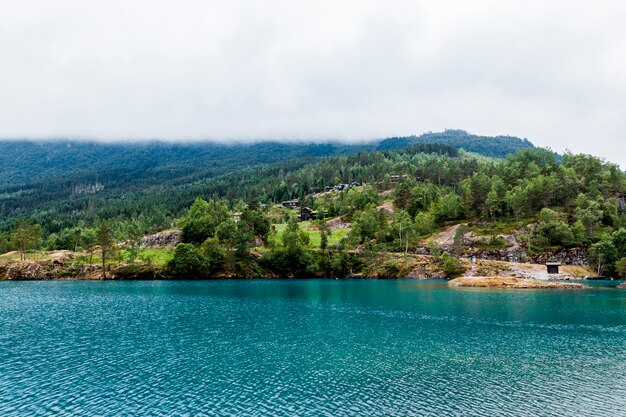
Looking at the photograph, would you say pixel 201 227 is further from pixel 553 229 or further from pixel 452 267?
pixel 553 229

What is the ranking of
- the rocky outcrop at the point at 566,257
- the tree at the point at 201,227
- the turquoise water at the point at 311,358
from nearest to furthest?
the turquoise water at the point at 311,358 → the rocky outcrop at the point at 566,257 → the tree at the point at 201,227

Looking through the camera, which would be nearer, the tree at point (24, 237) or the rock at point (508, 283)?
the rock at point (508, 283)

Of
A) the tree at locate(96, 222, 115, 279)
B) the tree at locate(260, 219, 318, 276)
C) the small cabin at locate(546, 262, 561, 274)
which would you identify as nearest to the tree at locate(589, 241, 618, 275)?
the small cabin at locate(546, 262, 561, 274)

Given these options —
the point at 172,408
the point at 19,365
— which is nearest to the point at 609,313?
the point at 172,408

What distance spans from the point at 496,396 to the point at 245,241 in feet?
455

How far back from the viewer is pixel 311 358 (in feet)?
173

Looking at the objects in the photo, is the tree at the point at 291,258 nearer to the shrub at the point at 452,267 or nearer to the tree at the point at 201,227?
Result: the tree at the point at 201,227

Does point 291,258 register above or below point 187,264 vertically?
above

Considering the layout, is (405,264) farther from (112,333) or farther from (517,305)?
(112,333)

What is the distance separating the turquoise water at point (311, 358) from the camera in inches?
1507

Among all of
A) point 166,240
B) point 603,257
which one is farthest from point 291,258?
point 603,257

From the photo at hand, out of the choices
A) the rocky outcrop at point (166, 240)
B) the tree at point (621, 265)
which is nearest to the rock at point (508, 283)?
the tree at point (621, 265)

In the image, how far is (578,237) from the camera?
166375mm

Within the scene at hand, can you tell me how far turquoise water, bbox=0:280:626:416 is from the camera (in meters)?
38.3
